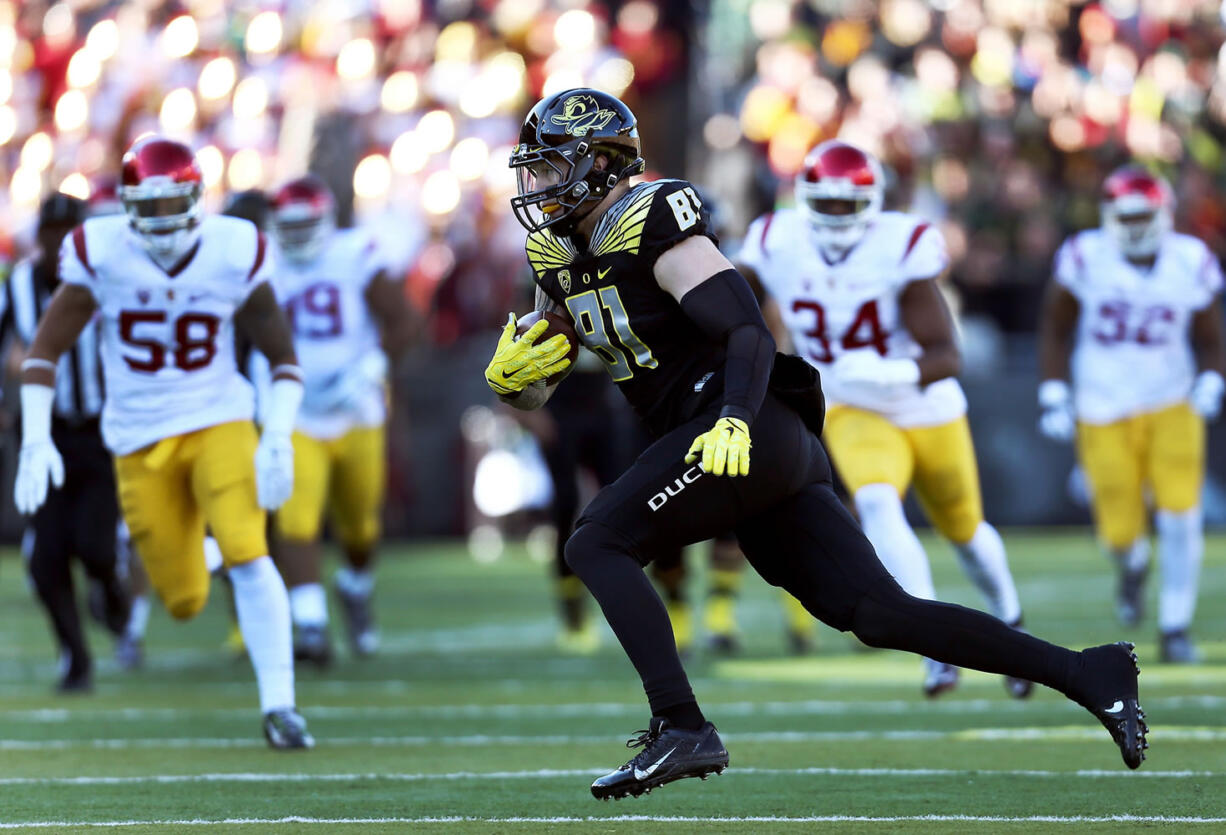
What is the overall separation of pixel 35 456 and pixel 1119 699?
10.7 ft

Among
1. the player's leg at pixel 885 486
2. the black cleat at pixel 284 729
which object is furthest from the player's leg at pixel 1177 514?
the black cleat at pixel 284 729

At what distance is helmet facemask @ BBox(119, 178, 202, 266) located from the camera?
5883 millimetres

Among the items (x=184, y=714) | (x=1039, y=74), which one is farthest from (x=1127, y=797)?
(x=1039, y=74)

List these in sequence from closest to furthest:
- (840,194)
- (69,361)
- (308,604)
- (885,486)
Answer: (885,486), (840,194), (69,361), (308,604)

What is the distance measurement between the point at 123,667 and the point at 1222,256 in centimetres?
1014

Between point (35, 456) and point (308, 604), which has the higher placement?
point (35, 456)

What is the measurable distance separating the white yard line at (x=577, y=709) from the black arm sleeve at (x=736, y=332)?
102 inches

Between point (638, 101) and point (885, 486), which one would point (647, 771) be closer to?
point (885, 486)

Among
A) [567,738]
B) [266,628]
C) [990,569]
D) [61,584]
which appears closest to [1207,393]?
[990,569]

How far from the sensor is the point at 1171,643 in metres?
8.02

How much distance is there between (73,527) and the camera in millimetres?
7707

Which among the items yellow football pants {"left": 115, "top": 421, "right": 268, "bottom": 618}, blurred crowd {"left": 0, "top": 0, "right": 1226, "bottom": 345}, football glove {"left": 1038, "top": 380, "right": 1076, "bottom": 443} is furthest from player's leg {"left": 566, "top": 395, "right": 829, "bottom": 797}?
blurred crowd {"left": 0, "top": 0, "right": 1226, "bottom": 345}

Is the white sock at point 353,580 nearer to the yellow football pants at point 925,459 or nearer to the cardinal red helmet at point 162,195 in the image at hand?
the yellow football pants at point 925,459

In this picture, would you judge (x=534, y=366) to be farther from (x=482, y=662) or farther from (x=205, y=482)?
(x=482, y=662)
